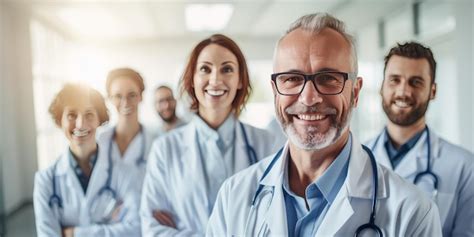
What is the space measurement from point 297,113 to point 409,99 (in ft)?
2.00

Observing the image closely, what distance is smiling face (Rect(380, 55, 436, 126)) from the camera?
5.16 feet

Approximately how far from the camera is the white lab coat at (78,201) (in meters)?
1.63

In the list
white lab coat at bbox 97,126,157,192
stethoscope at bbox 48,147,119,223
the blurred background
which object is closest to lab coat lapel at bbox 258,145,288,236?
the blurred background

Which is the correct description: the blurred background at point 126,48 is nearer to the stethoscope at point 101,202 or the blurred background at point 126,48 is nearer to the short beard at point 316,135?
the stethoscope at point 101,202

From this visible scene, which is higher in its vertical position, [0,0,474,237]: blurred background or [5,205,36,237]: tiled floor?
[0,0,474,237]: blurred background

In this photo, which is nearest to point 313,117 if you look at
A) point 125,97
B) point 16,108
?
point 125,97

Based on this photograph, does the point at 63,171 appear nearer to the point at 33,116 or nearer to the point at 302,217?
the point at 33,116

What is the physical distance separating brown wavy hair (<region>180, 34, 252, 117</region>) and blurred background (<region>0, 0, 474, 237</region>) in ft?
0.20

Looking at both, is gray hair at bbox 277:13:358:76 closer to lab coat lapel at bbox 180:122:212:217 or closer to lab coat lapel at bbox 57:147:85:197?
lab coat lapel at bbox 180:122:212:217

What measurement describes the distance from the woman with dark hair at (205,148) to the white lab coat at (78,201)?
0.12m

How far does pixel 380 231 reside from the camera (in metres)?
1.14

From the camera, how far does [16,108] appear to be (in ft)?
5.58

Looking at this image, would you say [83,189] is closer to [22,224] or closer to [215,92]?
[22,224]

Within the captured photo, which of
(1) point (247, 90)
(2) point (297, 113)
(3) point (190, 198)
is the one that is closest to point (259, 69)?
(1) point (247, 90)
